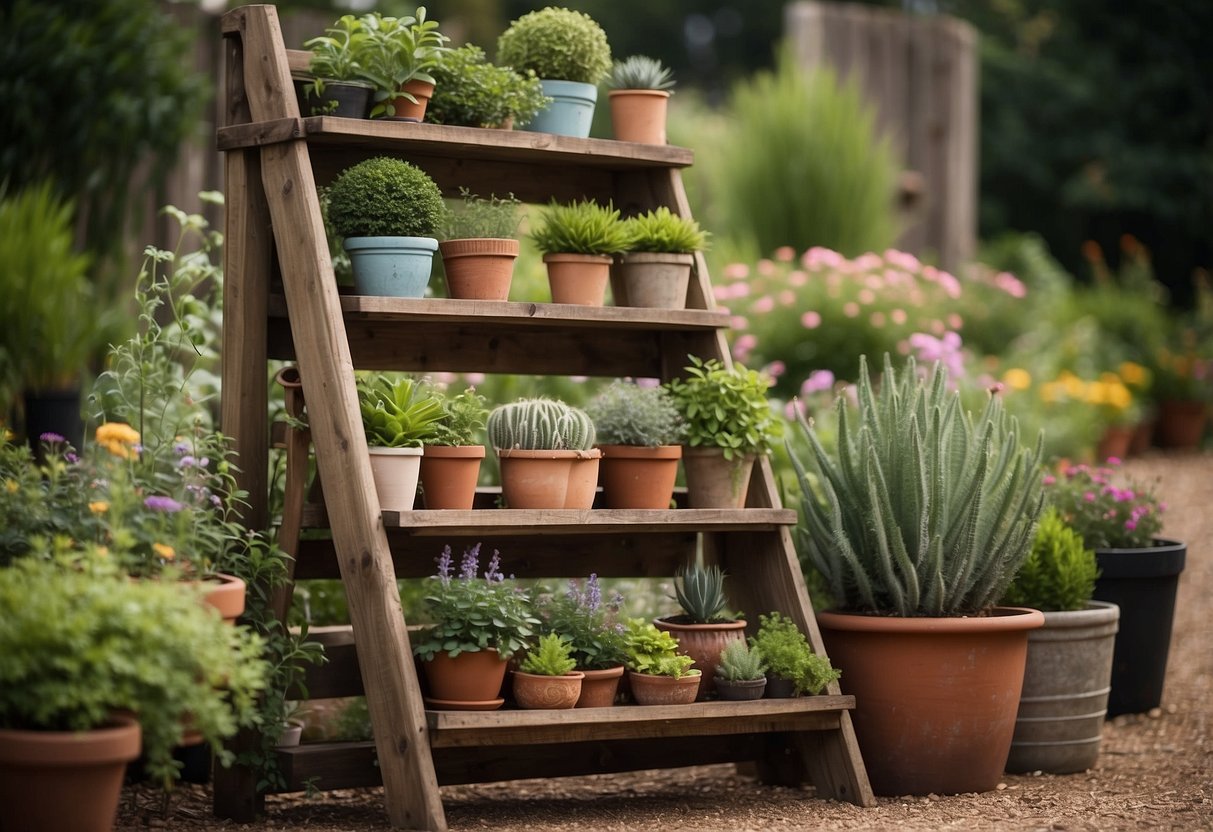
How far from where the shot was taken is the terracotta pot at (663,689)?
338 centimetres

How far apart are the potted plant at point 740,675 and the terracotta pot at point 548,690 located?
406 millimetres

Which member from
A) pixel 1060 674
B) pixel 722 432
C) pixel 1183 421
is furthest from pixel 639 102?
pixel 1183 421

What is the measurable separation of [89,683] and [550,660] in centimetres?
109

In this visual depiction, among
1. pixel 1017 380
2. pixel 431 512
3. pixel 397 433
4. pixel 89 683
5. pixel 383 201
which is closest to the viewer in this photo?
pixel 89 683

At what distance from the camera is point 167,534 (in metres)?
2.96

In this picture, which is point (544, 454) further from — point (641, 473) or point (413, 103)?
point (413, 103)

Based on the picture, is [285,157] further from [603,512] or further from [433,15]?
[433,15]

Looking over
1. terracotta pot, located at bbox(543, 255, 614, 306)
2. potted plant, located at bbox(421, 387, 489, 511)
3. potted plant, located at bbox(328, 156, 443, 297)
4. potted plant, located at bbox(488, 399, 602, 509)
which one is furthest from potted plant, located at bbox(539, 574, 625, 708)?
potted plant, located at bbox(328, 156, 443, 297)

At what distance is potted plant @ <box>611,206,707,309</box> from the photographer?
3.81m

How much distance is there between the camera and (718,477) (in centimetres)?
372

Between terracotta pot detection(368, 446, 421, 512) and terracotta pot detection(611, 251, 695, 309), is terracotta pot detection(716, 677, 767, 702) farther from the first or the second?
terracotta pot detection(611, 251, 695, 309)

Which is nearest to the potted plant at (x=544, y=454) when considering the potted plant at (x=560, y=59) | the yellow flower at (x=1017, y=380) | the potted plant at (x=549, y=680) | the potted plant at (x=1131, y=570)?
the potted plant at (x=549, y=680)

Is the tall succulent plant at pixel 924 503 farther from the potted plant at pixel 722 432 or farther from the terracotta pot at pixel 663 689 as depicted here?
the terracotta pot at pixel 663 689

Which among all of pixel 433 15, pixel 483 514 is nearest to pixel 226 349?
pixel 483 514
